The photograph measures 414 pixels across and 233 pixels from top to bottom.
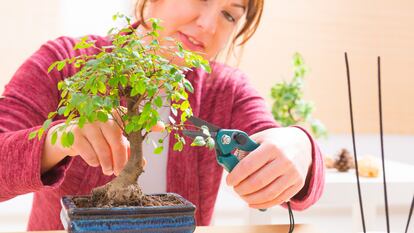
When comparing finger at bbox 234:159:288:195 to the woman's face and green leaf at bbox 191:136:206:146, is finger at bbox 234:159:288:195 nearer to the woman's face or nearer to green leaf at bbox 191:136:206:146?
green leaf at bbox 191:136:206:146

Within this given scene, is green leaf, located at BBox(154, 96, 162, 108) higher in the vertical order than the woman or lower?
higher

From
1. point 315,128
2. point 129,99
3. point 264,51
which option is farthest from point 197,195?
point 264,51

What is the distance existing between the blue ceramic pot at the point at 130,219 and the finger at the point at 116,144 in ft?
0.32

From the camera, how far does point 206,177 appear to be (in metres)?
1.37

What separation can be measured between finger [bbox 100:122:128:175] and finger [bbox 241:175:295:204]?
215mm

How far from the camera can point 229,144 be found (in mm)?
822

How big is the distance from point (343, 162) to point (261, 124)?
0.83 metres

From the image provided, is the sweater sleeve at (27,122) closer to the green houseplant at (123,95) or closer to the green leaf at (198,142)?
the green houseplant at (123,95)

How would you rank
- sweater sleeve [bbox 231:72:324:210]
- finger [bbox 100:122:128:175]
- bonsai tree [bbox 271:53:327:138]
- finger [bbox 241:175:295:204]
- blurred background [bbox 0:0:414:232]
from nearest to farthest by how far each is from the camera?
finger [bbox 100:122:128:175], finger [bbox 241:175:295:204], sweater sleeve [bbox 231:72:324:210], bonsai tree [bbox 271:53:327:138], blurred background [bbox 0:0:414:232]

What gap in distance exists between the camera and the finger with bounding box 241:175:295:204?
0.88 meters

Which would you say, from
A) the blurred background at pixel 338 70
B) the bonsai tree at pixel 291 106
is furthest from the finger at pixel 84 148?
the blurred background at pixel 338 70

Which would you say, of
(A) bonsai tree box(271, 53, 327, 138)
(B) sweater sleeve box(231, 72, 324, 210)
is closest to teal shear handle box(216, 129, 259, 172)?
(B) sweater sleeve box(231, 72, 324, 210)

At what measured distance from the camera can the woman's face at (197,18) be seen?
1.19m

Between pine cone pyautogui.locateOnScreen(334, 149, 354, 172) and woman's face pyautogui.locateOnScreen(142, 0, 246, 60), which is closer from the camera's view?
woman's face pyautogui.locateOnScreen(142, 0, 246, 60)
